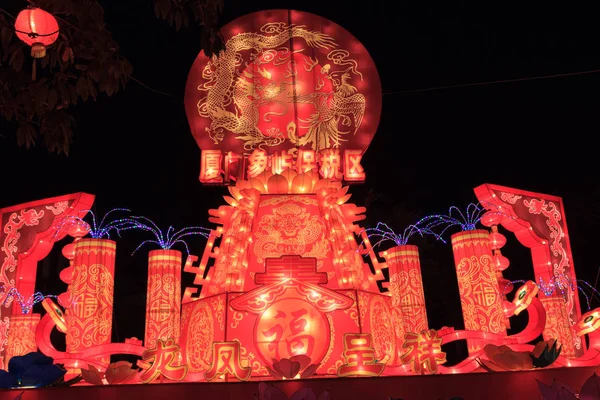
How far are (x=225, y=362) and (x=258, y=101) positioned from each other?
495cm

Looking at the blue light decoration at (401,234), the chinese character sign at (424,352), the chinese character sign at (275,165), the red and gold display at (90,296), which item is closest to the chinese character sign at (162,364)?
the red and gold display at (90,296)

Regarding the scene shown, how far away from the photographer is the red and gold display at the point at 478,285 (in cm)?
851

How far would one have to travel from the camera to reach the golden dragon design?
391 inches

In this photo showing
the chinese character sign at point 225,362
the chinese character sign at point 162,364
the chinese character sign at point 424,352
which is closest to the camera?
the chinese character sign at point 225,362

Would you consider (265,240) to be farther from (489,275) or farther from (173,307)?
(489,275)

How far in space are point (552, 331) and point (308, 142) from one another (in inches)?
193

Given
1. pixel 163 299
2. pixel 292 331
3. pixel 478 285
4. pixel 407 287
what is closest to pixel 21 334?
pixel 163 299

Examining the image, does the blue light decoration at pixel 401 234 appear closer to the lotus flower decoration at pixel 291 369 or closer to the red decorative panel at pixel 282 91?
the red decorative panel at pixel 282 91

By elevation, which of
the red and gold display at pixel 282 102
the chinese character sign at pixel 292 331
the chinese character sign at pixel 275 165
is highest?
the red and gold display at pixel 282 102

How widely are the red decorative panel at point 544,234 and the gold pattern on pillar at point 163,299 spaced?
5.10 meters

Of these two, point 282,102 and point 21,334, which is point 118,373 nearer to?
point 21,334

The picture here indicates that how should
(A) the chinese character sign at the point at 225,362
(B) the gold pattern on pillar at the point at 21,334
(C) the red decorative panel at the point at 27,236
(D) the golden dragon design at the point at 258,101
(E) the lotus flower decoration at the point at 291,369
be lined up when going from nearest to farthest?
(E) the lotus flower decoration at the point at 291,369 → (A) the chinese character sign at the point at 225,362 → (B) the gold pattern on pillar at the point at 21,334 → (C) the red decorative panel at the point at 27,236 → (D) the golden dragon design at the point at 258,101

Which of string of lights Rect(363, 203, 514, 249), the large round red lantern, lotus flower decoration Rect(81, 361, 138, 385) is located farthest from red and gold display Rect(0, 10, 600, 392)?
the large round red lantern

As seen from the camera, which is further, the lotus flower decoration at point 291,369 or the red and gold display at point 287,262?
the red and gold display at point 287,262
